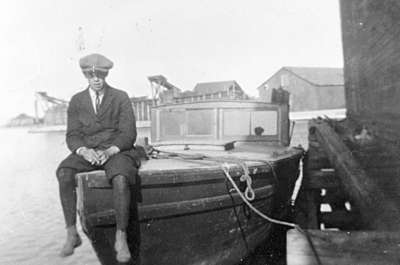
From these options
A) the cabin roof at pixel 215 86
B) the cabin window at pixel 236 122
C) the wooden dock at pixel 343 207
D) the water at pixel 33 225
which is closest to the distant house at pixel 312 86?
the cabin roof at pixel 215 86

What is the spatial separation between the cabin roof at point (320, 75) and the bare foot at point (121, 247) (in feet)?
138

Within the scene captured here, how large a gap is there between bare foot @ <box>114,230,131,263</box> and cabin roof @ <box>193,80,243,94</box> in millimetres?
49237

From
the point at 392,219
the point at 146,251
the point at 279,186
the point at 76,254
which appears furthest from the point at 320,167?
the point at 76,254

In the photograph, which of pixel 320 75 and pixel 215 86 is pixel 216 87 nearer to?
pixel 215 86

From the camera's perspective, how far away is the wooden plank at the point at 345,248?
205 cm

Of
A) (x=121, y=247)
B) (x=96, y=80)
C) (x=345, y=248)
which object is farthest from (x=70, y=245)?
(x=345, y=248)

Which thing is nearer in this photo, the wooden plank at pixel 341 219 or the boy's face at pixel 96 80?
the boy's face at pixel 96 80

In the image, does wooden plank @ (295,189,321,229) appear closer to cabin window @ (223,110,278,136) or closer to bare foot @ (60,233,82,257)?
cabin window @ (223,110,278,136)

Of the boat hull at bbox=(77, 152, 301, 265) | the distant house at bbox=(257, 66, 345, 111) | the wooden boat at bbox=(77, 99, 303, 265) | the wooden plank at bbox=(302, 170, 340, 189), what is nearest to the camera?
the boat hull at bbox=(77, 152, 301, 265)

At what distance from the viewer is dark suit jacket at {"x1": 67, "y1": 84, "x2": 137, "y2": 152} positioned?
12.3 feet

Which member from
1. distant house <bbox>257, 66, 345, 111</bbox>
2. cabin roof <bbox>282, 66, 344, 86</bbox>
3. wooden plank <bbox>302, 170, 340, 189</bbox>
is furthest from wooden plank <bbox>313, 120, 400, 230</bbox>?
cabin roof <bbox>282, 66, 344, 86</bbox>

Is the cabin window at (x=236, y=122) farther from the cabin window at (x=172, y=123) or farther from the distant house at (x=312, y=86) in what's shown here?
the distant house at (x=312, y=86)

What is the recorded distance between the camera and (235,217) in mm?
4418

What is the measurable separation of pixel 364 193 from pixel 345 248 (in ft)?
5.60
